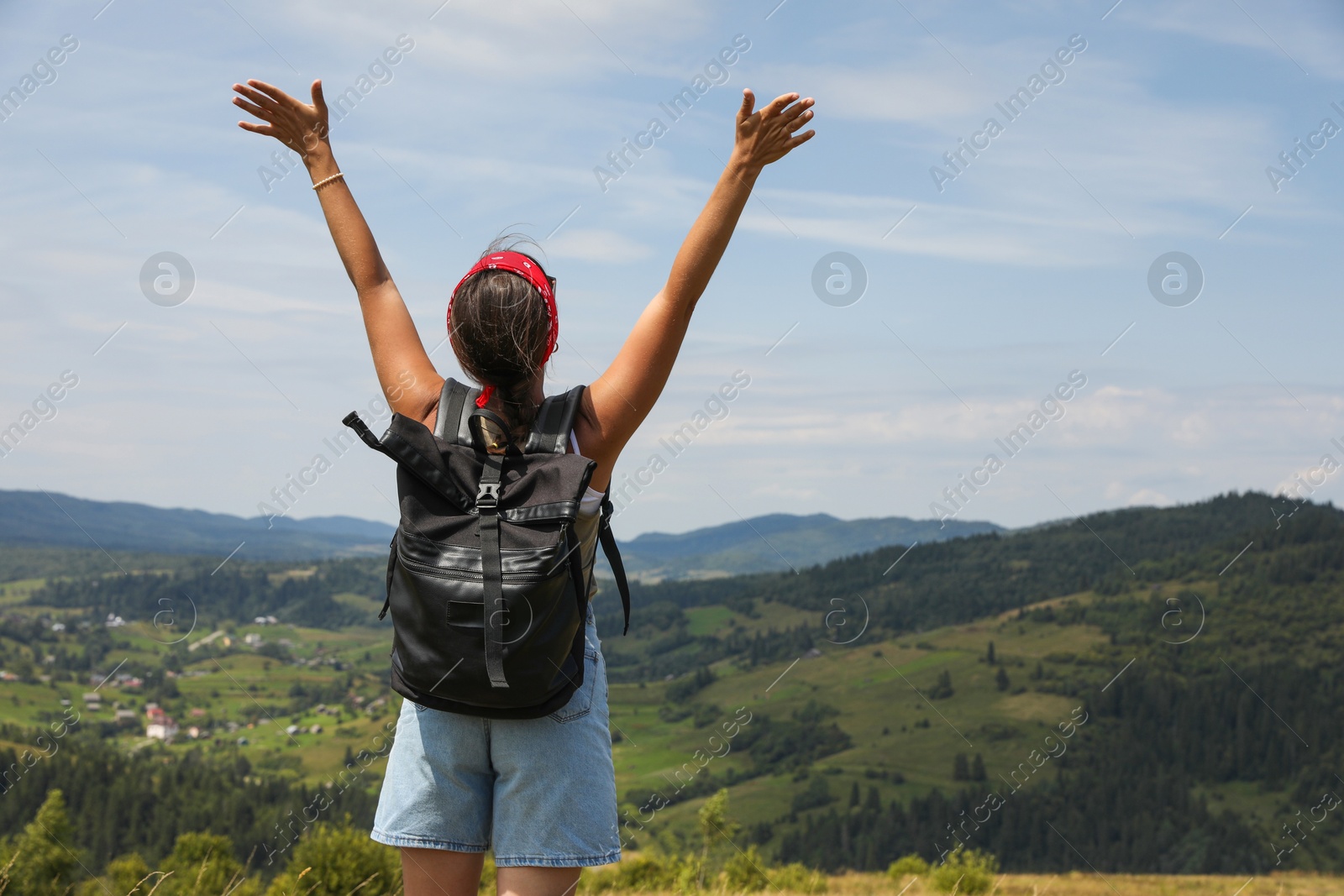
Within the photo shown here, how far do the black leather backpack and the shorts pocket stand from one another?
2.1 inches

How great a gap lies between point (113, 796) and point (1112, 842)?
111763mm

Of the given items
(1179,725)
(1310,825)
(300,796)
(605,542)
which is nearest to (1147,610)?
(1179,725)

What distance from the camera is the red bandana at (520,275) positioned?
2369 millimetres

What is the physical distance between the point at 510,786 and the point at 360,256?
154 cm

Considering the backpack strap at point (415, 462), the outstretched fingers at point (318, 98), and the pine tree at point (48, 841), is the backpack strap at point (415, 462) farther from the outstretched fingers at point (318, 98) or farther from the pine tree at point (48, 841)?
the pine tree at point (48, 841)

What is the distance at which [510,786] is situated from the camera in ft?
7.28

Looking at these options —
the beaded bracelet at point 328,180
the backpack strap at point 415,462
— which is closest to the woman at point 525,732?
the backpack strap at point 415,462

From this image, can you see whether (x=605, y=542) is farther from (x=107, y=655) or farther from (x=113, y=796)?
(x=107, y=655)

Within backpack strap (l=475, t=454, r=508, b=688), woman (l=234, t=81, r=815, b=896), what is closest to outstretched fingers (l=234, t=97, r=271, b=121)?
woman (l=234, t=81, r=815, b=896)

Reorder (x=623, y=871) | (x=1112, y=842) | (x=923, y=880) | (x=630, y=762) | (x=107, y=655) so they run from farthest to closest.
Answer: (x=107, y=655)
(x=630, y=762)
(x=1112, y=842)
(x=623, y=871)
(x=923, y=880)

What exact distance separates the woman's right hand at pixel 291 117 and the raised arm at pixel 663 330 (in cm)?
126

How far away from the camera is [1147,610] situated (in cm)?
17500

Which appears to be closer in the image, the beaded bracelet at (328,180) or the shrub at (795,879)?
the beaded bracelet at (328,180)

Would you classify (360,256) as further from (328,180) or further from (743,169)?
(743,169)
